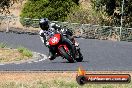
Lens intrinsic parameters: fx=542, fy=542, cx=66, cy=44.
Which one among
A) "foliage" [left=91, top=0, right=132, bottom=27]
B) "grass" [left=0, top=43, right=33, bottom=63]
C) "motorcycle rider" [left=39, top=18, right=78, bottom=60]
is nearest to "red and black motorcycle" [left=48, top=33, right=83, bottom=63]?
"motorcycle rider" [left=39, top=18, right=78, bottom=60]

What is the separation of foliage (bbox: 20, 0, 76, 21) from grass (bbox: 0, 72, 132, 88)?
34067 mm

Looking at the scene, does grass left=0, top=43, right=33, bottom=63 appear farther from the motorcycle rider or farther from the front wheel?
the front wheel

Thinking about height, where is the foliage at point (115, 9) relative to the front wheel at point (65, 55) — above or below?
below

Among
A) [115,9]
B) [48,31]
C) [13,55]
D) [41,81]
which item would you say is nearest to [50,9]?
[115,9]

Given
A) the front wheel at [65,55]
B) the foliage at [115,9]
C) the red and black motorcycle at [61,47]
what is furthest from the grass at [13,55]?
the foliage at [115,9]

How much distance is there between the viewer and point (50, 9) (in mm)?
52531

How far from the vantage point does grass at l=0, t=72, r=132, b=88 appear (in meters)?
14.4

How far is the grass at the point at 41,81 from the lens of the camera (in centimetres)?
1445

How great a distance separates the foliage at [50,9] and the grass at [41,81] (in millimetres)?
34067

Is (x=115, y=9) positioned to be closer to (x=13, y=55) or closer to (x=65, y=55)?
(x=13, y=55)

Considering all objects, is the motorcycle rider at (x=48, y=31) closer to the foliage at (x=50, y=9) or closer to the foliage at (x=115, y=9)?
the foliage at (x=115, y=9)

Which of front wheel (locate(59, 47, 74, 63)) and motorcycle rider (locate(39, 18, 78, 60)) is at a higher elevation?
motorcycle rider (locate(39, 18, 78, 60))

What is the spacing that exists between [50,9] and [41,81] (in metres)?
37.2

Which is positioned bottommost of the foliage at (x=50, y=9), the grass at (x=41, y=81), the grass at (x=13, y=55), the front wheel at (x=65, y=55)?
the foliage at (x=50, y=9)
